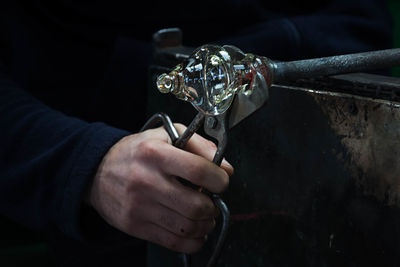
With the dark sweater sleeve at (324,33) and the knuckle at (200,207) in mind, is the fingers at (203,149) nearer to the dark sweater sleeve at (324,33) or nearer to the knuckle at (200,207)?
the knuckle at (200,207)

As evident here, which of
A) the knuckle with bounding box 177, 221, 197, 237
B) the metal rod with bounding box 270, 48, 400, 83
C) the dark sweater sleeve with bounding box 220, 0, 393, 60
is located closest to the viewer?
the metal rod with bounding box 270, 48, 400, 83

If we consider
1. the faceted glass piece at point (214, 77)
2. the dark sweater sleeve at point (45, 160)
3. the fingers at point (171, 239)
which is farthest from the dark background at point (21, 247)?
the faceted glass piece at point (214, 77)

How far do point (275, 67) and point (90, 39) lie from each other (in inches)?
15.9

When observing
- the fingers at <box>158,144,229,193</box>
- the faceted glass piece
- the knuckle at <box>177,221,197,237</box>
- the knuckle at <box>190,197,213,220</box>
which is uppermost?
the faceted glass piece

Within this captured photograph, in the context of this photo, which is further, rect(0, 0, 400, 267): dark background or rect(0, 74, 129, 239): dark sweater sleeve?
rect(0, 0, 400, 267): dark background

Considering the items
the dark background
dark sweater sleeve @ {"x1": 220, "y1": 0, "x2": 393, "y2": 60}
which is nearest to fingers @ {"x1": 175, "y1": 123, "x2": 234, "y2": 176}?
dark sweater sleeve @ {"x1": 220, "y1": 0, "x2": 393, "y2": 60}

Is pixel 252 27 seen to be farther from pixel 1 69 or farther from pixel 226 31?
pixel 1 69

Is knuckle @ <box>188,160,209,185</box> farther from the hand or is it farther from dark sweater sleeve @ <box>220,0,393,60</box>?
dark sweater sleeve @ <box>220,0,393,60</box>

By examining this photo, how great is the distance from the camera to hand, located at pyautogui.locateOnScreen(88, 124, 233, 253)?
347 mm

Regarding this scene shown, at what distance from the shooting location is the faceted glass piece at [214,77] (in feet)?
0.94

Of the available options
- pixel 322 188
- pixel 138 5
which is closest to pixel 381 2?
pixel 138 5

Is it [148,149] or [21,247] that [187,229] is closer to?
[148,149]

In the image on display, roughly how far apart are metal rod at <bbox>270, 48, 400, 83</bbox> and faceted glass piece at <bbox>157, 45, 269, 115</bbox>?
12 millimetres

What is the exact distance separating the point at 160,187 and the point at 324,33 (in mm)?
382
